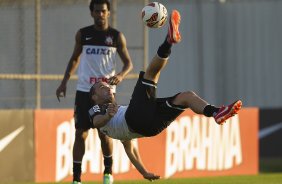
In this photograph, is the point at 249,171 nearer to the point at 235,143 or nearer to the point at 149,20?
the point at 235,143

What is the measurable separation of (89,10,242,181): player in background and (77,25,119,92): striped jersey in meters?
1.70

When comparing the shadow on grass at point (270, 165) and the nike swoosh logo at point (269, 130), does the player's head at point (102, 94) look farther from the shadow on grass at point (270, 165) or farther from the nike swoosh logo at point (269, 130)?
the nike swoosh logo at point (269, 130)

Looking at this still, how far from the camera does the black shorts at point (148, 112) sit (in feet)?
41.6

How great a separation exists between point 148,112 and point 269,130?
1176 centimetres

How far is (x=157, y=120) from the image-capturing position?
41.6 feet

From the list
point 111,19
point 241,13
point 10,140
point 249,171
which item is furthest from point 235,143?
point 241,13

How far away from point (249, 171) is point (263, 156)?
168 inches

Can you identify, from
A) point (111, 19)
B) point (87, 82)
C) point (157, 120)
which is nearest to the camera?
point (157, 120)

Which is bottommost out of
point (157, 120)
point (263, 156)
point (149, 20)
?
point (263, 156)

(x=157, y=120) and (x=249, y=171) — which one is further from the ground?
(x=157, y=120)

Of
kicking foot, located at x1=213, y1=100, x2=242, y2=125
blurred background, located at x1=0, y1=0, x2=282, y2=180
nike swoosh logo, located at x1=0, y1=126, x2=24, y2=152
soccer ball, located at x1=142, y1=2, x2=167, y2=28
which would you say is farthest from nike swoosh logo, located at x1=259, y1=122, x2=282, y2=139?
kicking foot, located at x1=213, y1=100, x2=242, y2=125

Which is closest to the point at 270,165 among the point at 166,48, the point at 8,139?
the point at 8,139

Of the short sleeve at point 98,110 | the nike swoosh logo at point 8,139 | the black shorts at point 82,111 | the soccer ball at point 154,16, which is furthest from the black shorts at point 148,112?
the nike swoosh logo at point 8,139

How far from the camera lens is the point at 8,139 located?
17.0 meters
